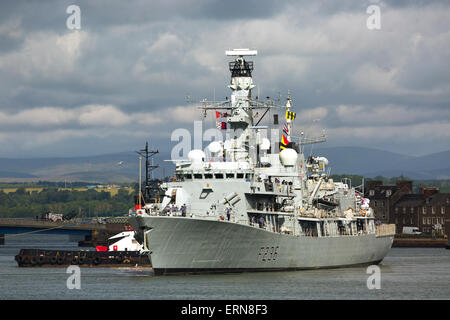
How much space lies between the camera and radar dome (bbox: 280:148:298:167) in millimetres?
63188

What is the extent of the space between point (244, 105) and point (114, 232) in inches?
2794

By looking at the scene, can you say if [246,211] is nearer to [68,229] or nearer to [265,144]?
[265,144]

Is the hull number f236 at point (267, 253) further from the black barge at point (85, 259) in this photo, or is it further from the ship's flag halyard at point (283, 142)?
the black barge at point (85, 259)

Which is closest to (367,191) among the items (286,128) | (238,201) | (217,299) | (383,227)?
(383,227)

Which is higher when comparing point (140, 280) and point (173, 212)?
point (173, 212)

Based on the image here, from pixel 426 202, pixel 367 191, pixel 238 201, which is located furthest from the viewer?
pixel 367 191

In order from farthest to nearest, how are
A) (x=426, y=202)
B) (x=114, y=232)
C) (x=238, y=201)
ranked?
(x=426, y=202), (x=114, y=232), (x=238, y=201)

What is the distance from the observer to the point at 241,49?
201 feet

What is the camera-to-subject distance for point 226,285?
162 ft

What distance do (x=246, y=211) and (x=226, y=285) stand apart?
27.1ft

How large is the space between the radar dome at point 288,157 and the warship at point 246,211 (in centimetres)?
7

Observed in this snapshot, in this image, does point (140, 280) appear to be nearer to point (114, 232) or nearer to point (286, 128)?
point (286, 128)

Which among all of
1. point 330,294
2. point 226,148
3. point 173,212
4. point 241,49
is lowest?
point 330,294

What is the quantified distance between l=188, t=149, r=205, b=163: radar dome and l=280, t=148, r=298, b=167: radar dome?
7385 mm
